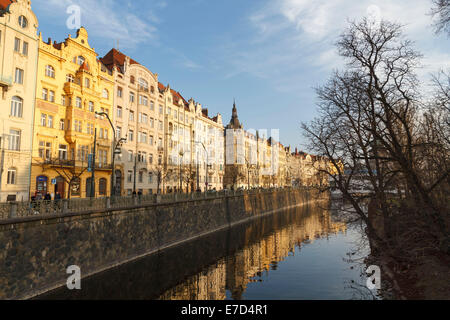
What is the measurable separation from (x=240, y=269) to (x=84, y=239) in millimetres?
11264

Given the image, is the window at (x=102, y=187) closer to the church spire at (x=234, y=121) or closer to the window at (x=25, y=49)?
the window at (x=25, y=49)

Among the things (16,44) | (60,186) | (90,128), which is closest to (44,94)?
(16,44)

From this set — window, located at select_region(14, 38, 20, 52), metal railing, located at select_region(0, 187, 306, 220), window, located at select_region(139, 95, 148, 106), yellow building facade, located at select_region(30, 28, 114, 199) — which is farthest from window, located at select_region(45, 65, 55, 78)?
metal railing, located at select_region(0, 187, 306, 220)

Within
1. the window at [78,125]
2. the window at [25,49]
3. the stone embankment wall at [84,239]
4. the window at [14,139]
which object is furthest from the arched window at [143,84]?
the stone embankment wall at [84,239]

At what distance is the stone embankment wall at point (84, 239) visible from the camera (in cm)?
1375

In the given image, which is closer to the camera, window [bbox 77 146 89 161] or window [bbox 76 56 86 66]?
window [bbox 77 146 89 161]

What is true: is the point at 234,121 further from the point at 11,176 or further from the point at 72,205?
the point at 72,205

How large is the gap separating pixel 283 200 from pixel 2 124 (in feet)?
202

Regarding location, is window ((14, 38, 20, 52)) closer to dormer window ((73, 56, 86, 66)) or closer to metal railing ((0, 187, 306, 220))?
dormer window ((73, 56, 86, 66))

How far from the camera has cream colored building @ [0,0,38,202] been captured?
87.0 feet

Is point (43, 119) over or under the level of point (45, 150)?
over

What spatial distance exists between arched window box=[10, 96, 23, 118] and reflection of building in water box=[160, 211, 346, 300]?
22989 mm

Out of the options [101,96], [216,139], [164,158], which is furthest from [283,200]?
[101,96]

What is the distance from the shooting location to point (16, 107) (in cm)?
2794
